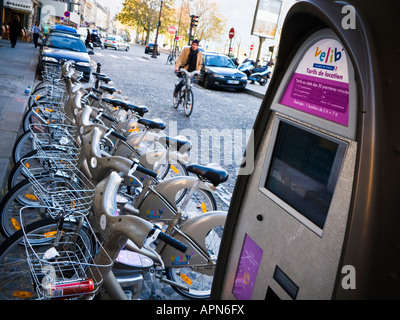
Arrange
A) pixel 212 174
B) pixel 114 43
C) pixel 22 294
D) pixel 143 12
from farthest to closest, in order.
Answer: pixel 143 12 < pixel 114 43 < pixel 212 174 < pixel 22 294

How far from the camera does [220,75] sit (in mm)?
16500

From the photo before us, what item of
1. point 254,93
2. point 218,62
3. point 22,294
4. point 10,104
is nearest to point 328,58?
point 22,294

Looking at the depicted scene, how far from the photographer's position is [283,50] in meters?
1.78

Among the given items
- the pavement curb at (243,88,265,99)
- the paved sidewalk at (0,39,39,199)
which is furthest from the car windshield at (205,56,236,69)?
the paved sidewalk at (0,39,39,199)

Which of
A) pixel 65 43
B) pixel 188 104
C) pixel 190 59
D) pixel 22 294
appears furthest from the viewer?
pixel 65 43

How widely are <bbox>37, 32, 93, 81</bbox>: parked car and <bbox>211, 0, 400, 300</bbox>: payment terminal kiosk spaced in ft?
31.7

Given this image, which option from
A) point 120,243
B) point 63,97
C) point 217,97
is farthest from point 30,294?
point 217,97

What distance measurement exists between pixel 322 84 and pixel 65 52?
11.3 m

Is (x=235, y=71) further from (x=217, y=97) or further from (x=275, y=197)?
(x=275, y=197)

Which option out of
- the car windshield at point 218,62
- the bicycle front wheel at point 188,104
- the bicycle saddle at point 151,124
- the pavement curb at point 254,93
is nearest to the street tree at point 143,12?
the car windshield at point 218,62

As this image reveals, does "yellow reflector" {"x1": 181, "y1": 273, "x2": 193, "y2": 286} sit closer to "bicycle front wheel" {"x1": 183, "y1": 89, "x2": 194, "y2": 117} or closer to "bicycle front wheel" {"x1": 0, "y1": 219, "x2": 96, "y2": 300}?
"bicycle front wheel" {"x1": 0, "y1": 219, "x2": 96, "y2": 300}

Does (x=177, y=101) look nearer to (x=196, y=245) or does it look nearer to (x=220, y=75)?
(x=220, y=75)

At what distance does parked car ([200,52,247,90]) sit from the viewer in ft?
54.2

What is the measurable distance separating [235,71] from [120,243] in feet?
52.8
